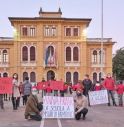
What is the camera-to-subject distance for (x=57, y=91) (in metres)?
37.4

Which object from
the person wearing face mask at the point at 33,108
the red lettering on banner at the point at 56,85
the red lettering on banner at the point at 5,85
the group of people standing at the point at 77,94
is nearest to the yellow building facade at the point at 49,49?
the group of people standing at the point at 77,94

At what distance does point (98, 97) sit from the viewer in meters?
26.1

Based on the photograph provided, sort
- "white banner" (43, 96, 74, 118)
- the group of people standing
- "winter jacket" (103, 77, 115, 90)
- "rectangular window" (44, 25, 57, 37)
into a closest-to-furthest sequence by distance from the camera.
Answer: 1. the group of people standing
2. "white banner" (43, 96, 74, 118)
3. "winter jacket" (103, 77, 115, 90)
4. "rectangular window" (44, 25, 57, 37)

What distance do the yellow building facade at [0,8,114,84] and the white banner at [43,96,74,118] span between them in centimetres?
5698

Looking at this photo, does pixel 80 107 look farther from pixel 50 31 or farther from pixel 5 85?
pixel 50 31

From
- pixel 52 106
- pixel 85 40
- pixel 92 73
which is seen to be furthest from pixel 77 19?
pixel 52 106

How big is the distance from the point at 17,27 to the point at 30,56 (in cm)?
478

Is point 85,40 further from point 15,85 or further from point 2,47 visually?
point 15,85

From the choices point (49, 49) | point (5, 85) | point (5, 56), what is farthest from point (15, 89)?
point (5, 56)

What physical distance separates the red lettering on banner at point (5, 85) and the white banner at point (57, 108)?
227 inches

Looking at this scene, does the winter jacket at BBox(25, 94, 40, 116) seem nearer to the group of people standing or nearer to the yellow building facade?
the group of people standing

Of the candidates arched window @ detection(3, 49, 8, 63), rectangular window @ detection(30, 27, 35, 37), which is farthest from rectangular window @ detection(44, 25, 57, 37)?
arched window @ detection(3, 49, 8, 63)

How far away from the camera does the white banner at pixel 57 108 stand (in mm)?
18641

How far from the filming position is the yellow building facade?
76312 mm
